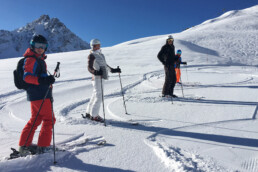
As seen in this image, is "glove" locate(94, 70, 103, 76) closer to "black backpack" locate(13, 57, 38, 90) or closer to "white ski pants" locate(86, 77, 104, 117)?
"white ski pants" locate(86, 77, 104, 117)

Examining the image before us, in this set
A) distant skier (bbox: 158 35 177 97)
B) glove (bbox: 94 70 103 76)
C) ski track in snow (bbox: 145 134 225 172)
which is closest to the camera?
ski track in snow (bbox: 145 134 225 172)

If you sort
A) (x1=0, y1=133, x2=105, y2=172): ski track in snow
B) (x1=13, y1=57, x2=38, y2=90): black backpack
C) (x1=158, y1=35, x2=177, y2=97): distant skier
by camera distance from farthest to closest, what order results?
(x1=158, y1=35, x2=177, y2=97): distant skier < (x1=13, y1=57, x2=38, y2=90): black backpack < (x1=0, y1=133, x2=105, y2=172): ski track in snow

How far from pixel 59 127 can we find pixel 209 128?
10.5 feet

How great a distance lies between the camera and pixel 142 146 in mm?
3012

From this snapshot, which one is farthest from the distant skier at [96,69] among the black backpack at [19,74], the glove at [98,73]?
the black backpack at [19,74]

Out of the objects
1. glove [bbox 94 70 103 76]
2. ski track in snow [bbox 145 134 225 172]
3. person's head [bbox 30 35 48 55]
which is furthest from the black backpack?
ski track in snow [bbox 145 134 225 172]

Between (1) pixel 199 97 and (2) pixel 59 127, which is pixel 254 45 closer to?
(1) pixel 199 97

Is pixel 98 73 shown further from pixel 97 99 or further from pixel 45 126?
pixel 45 126

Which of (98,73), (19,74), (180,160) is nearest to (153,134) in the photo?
(180,160)

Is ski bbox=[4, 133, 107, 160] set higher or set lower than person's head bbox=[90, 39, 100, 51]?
lower

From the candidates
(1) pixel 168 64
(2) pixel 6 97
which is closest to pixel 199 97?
(1) pixel 168 64

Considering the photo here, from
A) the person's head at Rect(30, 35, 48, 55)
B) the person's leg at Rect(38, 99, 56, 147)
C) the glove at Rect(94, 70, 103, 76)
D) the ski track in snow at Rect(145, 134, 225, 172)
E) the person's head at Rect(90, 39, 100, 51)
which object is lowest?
the ski track in snow at Rect(145, 134, 225, 172)

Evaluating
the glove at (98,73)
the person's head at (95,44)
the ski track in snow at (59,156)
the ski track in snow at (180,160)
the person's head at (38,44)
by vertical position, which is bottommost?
the ski track in snow at (180,160)

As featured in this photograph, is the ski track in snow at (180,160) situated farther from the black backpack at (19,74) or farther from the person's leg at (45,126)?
the black backpack at (19,74)
